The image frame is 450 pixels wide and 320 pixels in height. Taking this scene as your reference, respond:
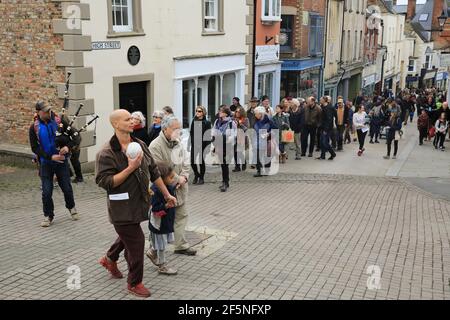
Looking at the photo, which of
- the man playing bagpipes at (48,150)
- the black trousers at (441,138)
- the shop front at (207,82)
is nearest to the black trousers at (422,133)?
the black trousers at (441,138)

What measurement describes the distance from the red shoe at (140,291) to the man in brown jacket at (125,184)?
0.15 metres

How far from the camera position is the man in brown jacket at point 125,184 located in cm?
491

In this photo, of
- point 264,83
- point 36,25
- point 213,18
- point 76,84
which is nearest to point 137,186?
point 76,84

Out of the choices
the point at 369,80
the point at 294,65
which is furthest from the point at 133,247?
the point at 369,80

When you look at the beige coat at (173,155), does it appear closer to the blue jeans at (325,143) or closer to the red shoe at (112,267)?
the red shoe at (112,267)

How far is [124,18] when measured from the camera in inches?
505

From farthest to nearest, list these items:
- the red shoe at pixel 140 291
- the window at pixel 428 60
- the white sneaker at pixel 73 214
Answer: the window at pixel 428 60 < the white sneaker at pixel 73 214 < the red shoe at pixel 140 291

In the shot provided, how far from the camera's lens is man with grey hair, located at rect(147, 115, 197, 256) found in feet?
19.7

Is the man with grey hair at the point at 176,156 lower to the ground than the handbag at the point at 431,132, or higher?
higher

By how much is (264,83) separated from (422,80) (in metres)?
41.6

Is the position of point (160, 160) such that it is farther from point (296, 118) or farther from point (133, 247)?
point (296, 118)

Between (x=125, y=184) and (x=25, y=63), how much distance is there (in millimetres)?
8329

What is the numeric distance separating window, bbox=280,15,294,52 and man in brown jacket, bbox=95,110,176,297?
21.7 m

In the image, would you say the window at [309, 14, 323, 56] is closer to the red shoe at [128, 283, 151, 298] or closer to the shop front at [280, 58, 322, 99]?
the shop front at [280, 58, 322, 99]
